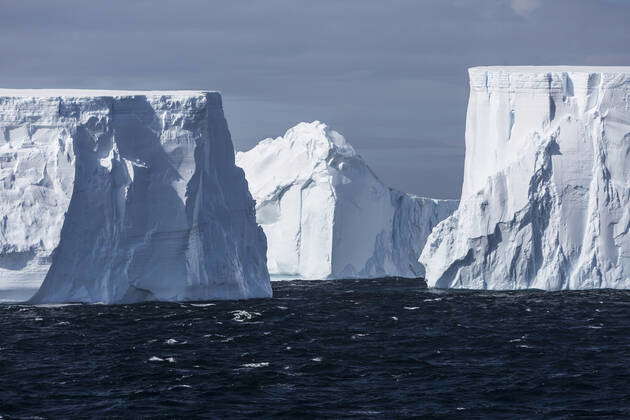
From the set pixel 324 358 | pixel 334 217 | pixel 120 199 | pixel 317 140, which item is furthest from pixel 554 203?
pixel 324 358

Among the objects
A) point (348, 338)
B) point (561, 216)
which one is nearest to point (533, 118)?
point (561, 216)

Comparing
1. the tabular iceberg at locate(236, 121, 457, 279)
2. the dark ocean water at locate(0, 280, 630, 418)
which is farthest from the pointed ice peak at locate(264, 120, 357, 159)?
the dark ocean water at locate(0, 280, 630, 418)

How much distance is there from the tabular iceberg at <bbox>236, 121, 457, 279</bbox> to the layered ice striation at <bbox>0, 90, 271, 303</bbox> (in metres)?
10.8

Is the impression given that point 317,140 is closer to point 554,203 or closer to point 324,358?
point 554,203

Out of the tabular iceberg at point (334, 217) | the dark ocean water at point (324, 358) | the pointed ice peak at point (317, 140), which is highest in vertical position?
the pointed ice peak at point (317, 140)

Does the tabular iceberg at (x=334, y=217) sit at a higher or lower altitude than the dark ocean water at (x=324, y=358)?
higher

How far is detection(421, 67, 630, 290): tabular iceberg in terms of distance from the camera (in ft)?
159

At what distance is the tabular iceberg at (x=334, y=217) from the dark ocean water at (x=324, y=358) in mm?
10913

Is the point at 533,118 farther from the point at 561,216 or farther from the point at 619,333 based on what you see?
the point at 619,333

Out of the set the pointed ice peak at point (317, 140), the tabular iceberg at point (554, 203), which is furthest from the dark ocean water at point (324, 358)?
the pointed ice peak at point (317, 140)

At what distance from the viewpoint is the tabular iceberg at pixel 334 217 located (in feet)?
191

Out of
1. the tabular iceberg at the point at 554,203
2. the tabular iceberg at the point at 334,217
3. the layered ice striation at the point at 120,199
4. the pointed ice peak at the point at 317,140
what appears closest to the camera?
the layered ice striation at the point at 120,199

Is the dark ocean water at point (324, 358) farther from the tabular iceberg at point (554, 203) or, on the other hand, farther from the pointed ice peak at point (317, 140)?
the pointed ice peak at point (317, 140)

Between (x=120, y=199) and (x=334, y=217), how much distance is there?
49.2 ft
